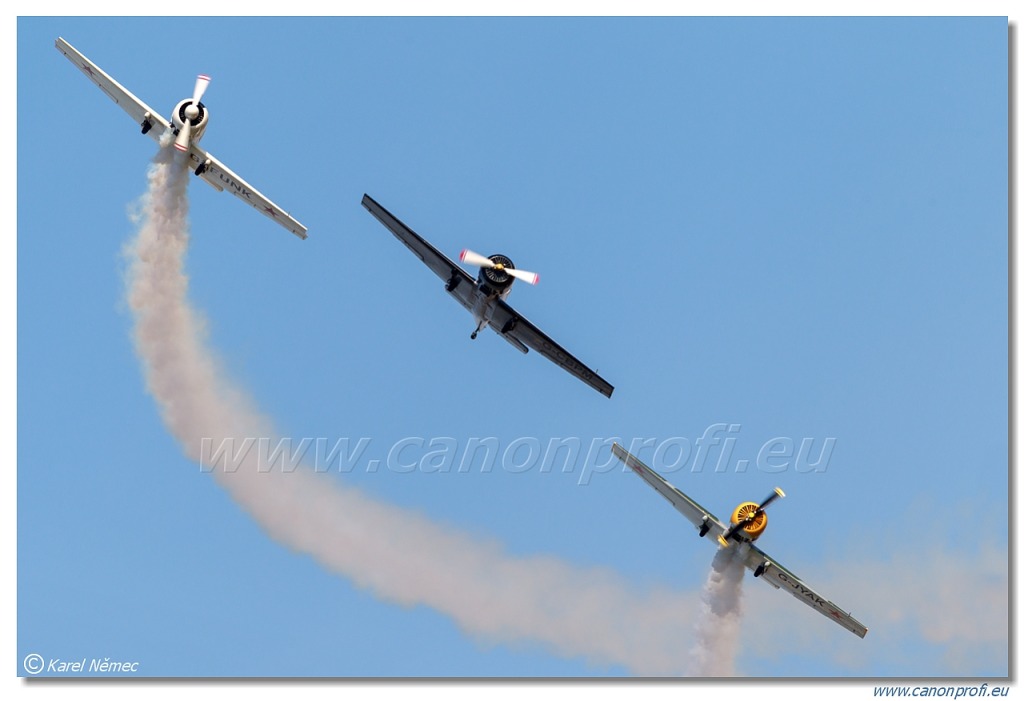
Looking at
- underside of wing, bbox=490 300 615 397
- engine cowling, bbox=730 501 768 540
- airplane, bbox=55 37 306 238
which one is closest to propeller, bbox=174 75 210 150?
airplane, bbox=55 37 306 238

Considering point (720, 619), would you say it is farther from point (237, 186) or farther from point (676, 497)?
point (237, 186)

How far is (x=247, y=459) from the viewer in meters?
46.3

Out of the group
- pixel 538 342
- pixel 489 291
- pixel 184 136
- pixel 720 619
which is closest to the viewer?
pixel 184 136

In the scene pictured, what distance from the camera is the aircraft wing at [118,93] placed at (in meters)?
41.8

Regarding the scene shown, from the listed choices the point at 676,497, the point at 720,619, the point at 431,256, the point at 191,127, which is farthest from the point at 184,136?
the point at 720,619

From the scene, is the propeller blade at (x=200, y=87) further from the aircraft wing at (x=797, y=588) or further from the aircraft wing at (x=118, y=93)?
the aircraft wing at (x=797, y=588)

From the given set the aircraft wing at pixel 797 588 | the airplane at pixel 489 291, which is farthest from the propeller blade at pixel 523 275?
the aircraft wing at pixel 797 588

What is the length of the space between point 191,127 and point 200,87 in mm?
1261

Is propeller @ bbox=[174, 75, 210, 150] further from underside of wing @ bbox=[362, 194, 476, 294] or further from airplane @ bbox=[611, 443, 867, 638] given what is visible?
airplane @ bbox=[611, 443, 867, 638]

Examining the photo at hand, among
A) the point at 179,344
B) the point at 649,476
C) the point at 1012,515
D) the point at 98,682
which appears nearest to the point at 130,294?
the point at 179,344

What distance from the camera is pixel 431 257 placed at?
1813 inches

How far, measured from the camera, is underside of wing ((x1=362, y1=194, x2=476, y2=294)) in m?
45.3

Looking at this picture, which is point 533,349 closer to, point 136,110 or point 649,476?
point 649,476
